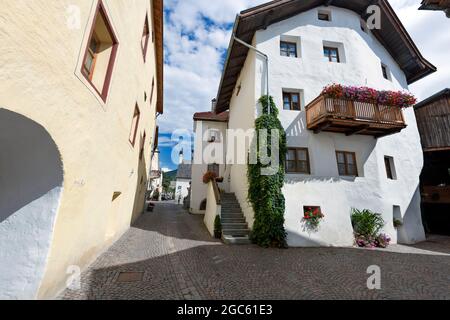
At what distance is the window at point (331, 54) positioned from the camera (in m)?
11.2

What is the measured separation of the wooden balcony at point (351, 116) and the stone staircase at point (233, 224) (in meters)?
5.50

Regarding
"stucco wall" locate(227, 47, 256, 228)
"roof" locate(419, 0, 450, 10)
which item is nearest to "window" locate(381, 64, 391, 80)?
"roof" locate(419, 0, 450, 10)

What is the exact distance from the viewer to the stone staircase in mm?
8398

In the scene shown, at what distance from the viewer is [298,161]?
9.41 meters

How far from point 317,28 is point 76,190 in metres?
13.5

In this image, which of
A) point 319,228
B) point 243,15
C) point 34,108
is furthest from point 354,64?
point 34,108

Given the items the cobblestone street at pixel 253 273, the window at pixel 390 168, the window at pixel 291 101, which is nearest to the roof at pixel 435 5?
A: the window at pixel 291 101

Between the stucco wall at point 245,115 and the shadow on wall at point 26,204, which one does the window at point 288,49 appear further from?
the shadow on wall at point 26,204

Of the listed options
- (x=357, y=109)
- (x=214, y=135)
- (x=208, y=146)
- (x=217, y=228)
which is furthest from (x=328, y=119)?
(x=208, y=146)

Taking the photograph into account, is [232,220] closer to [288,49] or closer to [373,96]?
[373,96]

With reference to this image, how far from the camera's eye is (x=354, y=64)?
10.9 m

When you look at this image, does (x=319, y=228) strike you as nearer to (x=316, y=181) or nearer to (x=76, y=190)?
(x=316, y=181)

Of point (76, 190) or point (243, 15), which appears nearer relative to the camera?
point (76, 190)

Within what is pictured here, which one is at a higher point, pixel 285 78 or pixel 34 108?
pixel 285 78
